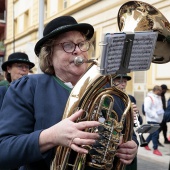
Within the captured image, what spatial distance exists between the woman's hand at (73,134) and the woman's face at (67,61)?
1.21 ft

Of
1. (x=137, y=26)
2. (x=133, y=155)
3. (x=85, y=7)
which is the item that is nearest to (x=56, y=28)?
(x=137, y=26)

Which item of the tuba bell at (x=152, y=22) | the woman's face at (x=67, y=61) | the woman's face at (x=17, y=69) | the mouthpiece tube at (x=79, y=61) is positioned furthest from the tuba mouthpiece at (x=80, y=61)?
the woman's face at (x=17, y=69)

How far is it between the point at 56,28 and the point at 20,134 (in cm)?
62

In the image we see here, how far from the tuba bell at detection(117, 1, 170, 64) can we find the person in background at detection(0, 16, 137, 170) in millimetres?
272

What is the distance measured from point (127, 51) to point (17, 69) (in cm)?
271

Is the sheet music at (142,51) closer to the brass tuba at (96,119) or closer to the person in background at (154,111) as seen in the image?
the brass tuba at (96,119)

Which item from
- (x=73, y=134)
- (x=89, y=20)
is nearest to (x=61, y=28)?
(x=73, y=134)

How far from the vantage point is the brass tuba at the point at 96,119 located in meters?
1.61

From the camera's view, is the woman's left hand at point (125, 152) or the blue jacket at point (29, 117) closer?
the blue jacket at point (29, 117)

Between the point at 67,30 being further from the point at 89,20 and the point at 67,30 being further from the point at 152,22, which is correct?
the point at 89,20

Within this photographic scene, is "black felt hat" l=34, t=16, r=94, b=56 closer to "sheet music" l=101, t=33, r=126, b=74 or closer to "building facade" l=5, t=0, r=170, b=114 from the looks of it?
"sheet music" l=101, t=33, r=126, b=74

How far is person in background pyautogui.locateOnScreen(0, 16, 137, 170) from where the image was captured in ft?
4.94

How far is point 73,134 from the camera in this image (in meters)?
1.47

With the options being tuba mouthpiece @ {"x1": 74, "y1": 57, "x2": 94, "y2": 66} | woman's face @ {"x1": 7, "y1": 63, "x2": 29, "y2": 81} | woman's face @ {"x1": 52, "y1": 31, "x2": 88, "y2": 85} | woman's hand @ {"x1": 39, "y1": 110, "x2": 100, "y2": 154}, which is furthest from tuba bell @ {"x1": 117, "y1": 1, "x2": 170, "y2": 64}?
woman's face @ {"x1": 7, "y1": 63, "x2": 29, "y2": 81}
